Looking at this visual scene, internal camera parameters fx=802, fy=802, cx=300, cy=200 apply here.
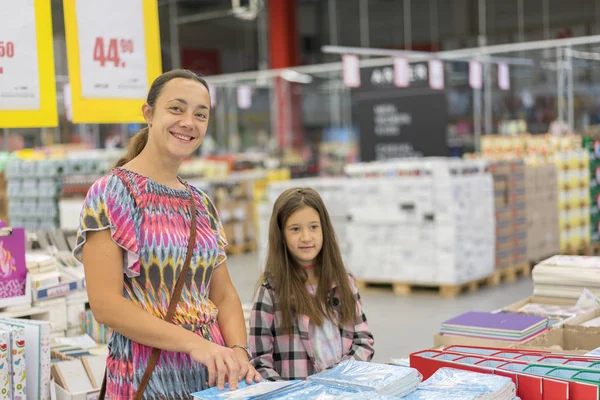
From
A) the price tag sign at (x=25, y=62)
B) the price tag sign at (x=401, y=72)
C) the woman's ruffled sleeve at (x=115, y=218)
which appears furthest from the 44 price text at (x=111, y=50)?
the price tag sign at (x=401, y=72)

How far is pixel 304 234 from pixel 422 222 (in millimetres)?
5756

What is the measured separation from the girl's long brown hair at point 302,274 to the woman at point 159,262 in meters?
0.65

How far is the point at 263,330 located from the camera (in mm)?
3223

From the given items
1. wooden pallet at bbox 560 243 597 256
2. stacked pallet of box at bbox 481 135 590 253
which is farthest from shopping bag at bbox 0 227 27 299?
wooden pallet at bbox 560 243 597 256

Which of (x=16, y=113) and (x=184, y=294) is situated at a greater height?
(x=16, y=113)

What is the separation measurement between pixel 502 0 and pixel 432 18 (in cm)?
188

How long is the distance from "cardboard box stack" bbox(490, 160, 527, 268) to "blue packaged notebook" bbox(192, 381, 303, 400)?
764 cm

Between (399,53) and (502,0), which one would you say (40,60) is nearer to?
(399,53)

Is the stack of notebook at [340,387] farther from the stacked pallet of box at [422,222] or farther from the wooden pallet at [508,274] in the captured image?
the wooden pallet at [508,274]

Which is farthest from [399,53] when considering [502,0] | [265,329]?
[265,329]

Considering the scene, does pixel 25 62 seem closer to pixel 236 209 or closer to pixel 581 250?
pixel 581 250

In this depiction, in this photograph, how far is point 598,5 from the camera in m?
17.4

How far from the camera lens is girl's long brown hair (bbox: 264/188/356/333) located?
321cm

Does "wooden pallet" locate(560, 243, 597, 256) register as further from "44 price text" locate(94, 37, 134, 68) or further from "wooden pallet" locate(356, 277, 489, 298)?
"44 price text" locate(94, 37, 134, 68)
